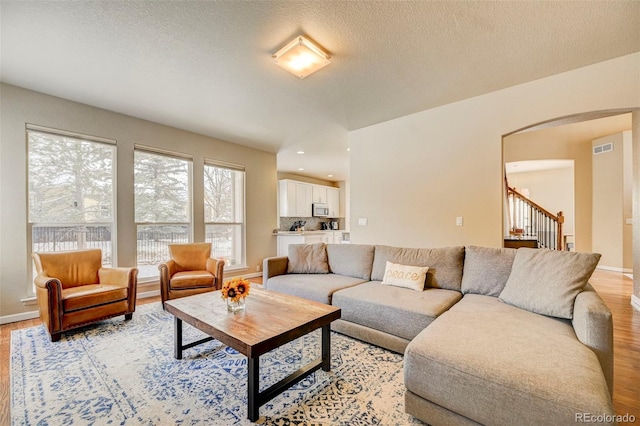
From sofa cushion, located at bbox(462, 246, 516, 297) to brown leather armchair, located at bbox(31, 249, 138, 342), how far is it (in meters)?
3.57

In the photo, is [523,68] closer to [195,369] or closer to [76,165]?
[195,369]

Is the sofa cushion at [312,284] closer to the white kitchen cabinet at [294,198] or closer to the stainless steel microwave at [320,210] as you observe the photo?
the white kitchen cabinet at [294,198]

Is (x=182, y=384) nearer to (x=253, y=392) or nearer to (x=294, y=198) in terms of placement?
(x=253, y=392)

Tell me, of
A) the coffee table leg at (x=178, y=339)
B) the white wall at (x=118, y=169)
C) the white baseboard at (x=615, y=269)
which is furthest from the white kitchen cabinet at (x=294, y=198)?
the white baseboard at (x=615, y=269)

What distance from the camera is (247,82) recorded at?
9.79 feet

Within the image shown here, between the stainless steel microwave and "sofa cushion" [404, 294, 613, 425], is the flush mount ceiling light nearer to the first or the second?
"sofa cushion" [404, 294, 613, 425]

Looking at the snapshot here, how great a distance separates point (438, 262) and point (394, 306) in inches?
33.2

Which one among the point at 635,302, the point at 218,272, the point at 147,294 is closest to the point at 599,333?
the point at 635,302

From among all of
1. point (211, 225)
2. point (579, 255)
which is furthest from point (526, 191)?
point (211, 225)

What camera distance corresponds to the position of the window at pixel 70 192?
10.8 ft

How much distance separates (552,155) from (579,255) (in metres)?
5.64

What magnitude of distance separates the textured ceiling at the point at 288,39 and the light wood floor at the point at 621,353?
2.65m

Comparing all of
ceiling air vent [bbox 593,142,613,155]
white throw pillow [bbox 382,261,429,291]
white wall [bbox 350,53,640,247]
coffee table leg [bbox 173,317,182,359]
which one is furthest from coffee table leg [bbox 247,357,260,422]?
ceiling air vent [bbox 593,142,613,155]

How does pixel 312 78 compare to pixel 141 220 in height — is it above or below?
above
